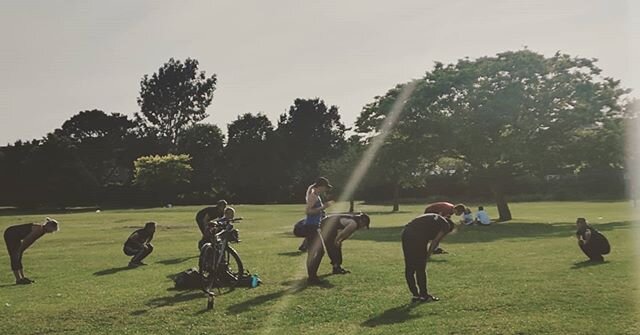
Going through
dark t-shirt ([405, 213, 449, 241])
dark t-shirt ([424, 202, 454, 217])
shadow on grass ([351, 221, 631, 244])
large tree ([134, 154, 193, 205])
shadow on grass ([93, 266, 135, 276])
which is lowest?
shadow on grass ([93, 266, 135, 276])

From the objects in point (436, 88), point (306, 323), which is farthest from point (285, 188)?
point (306, 323)

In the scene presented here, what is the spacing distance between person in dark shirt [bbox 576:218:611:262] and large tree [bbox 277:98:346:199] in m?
72.1

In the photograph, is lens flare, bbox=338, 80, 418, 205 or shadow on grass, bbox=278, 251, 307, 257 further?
lens flare, bbox=338, 80, 418, 205

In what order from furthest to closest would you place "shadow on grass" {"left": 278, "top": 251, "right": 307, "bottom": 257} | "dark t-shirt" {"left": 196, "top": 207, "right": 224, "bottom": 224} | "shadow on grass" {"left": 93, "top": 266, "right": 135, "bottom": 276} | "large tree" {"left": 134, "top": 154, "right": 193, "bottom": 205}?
"large tree" {"left": 134, "top": 154, "right": 193, "bottom": 205} → "shadow on grass" {"left": 278, "top": 251, "right": 307, "bottom": 257} → "dark t-shirt" {"left": 196, "top": 207, "right": 224, "bottom": 224} → "shadow on grass" {"left": 93, "top": 266, "right": 135, "bottom": 276}

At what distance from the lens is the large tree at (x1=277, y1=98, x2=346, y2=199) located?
9369 cm

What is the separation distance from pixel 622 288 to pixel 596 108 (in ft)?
95.1

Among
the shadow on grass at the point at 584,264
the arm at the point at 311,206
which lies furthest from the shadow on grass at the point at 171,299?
the shadow on grass at the point at 584,264

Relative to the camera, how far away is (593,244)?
1667cm

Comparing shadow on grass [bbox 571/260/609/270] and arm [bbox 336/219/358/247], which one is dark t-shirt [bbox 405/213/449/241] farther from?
shadow on grass [bbox 571/260/609/270]

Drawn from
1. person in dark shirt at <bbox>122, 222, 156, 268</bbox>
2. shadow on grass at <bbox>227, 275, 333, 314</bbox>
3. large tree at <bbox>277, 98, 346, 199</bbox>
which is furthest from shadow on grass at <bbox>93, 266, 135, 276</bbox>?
large tree at <bbox>277, 98, 346, 199</bbox>

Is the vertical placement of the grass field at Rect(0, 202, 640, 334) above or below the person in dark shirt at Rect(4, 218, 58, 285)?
below

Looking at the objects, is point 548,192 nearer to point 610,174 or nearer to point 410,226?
point 610,174

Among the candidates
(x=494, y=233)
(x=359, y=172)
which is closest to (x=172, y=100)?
(x=359, y=172)

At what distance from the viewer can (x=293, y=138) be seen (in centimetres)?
10088
